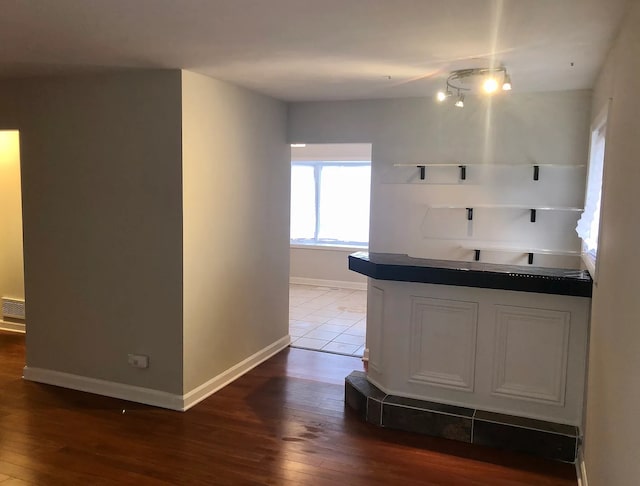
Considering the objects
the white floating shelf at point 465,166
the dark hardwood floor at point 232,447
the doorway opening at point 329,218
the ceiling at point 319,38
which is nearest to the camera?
the ceiling at point 319,38

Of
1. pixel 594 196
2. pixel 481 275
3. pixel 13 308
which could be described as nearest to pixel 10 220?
pixel 13 308

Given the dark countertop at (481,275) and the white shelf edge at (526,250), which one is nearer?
the dark countertop at (481,275)

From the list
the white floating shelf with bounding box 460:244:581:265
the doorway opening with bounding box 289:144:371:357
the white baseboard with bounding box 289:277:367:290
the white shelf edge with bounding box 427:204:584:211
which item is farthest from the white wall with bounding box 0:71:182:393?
the white baseboard with bounding box 289:277:367:290

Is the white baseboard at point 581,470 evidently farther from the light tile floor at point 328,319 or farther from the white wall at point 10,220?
the white wall at point 10,220

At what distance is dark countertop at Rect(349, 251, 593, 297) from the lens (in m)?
3.05

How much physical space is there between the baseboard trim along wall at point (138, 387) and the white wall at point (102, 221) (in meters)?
0.05

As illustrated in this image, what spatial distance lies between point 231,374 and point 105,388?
3.03 ft

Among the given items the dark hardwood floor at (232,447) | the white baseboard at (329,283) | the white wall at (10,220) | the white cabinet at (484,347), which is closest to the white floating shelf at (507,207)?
the white cabinet at (484,347)

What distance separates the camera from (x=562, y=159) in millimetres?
4145

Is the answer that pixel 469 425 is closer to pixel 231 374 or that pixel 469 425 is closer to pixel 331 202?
pixel 231 374

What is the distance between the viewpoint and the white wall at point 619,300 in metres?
1.68

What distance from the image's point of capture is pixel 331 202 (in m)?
8.78

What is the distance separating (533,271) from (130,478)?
2.56 meters

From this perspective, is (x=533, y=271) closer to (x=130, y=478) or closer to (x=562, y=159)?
(x=562, y=159)
